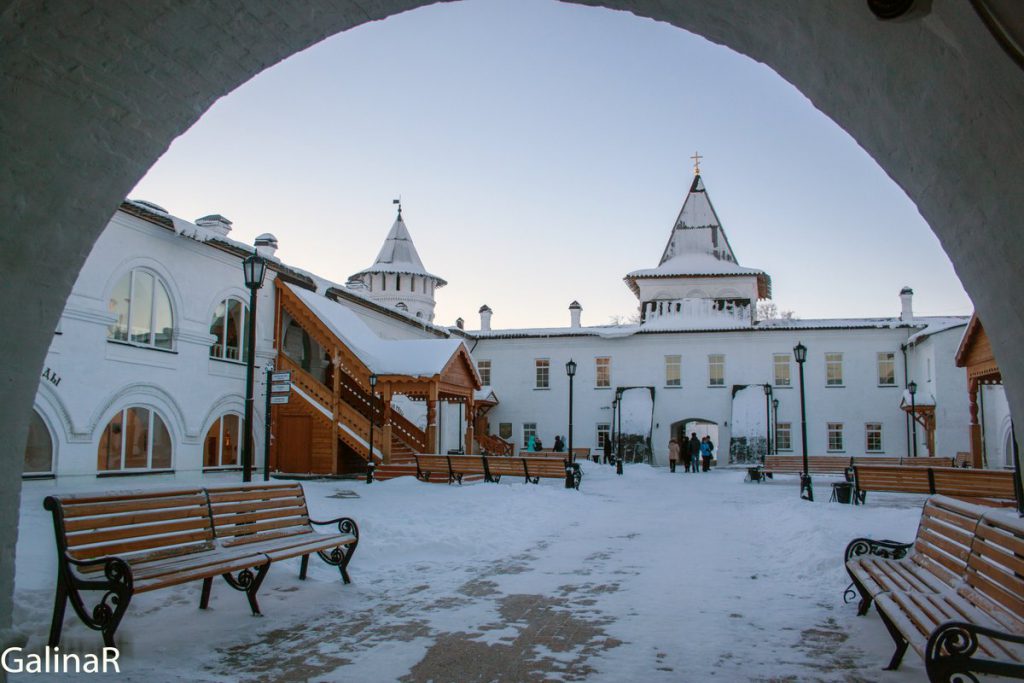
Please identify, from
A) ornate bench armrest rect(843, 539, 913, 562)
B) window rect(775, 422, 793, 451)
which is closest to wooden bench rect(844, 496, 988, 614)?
ornate bench armrest rect(843, 539, 913, 562)

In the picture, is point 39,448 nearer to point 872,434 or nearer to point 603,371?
point 603,371

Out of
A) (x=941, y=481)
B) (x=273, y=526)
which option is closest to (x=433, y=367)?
(x=941, y=481)

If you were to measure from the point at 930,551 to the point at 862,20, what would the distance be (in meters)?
4.26

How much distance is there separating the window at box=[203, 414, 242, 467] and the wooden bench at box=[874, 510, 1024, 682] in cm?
1791

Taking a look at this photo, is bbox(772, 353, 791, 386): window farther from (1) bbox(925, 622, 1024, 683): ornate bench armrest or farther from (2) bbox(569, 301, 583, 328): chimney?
(1) bbox(925, 622, 1024, 683): ornate bench armrest

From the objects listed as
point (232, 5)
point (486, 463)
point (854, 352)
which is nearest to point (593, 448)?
point (854, 352)

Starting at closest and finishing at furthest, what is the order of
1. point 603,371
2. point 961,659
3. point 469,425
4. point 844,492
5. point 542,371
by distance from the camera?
point 961,659
point 844,492
point 469,425
point 603,371
point 542,371

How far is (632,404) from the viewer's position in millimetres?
40031

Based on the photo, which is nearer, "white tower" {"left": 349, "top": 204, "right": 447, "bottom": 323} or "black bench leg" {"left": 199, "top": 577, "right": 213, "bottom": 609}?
"black bench leg" {"left": 199, "top": 577, "right": 213, "bottom": 609}

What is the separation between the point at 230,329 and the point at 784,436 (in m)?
28.3

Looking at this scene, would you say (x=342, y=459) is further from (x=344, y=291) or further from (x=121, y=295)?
(x=121, y=295)

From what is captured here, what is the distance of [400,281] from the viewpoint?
153 ft

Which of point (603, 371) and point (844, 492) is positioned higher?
point (603, 371)

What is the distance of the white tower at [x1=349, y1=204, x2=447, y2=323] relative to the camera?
151 feet
